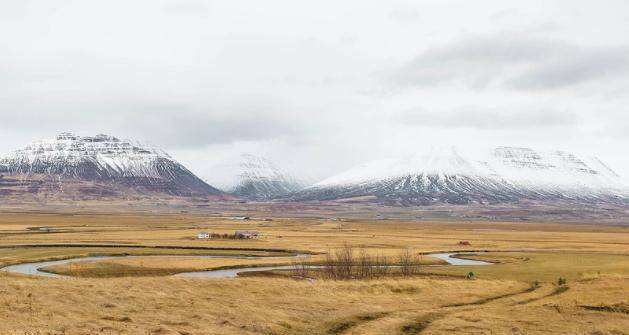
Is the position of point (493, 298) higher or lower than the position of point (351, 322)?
lower

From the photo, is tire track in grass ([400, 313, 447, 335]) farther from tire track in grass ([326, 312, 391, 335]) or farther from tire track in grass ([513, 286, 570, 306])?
tire track in grass ([513, 286, 570, 306])

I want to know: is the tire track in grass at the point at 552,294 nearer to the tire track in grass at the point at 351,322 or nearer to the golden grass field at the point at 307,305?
the golden grass field at the point at 307,305

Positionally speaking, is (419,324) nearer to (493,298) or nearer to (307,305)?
(307,305)

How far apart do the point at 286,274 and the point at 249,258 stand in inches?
1104

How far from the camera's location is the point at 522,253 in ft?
424

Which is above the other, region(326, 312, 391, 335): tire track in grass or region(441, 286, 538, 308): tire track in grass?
region(326, 312, 391, 335): tire track in grass

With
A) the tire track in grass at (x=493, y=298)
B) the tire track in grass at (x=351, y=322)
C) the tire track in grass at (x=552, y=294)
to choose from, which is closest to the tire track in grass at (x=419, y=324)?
the tire track in grass at (x=351, y=322)

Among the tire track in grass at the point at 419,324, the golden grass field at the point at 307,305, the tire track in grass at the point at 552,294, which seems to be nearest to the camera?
the golden grass field at the point at 307,305

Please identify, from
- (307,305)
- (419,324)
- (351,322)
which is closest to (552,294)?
(419,324)

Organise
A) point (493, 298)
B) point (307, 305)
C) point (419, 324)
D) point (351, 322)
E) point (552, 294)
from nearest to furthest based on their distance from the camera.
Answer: point (419, 324), point (351, 322), point (307, 305), point (493, 298), point (552, 294)

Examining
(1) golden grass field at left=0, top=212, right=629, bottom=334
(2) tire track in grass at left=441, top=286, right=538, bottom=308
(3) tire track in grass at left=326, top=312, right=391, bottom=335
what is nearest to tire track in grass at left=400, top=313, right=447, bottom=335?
(1) golden grass field at left=0, top=212, right=629, bottom=334

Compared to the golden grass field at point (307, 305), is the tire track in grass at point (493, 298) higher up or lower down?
lower down

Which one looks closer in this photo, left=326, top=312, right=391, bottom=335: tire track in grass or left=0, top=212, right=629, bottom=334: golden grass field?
left=0, top=212, right=629, bottom=334: golden grass field

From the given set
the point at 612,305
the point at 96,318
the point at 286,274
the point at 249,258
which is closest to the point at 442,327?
the point at 612,305
